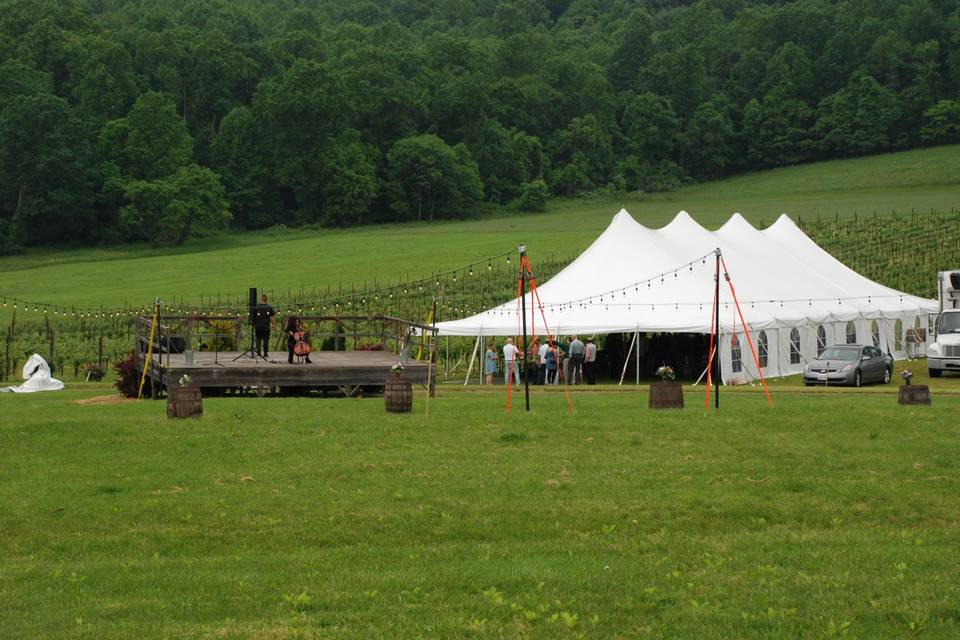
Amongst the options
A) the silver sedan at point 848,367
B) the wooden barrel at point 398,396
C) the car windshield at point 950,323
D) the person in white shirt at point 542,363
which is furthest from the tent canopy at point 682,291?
the wooden barrel at point 398,396

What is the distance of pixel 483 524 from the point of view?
45.6ft

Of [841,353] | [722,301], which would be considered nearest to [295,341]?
[722,301]

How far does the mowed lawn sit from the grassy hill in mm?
51189

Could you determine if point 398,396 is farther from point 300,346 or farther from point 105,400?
point 105,400

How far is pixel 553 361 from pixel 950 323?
1147 cm

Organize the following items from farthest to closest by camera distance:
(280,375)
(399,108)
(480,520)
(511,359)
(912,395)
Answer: (399,108) → (511,359) → (280,375) → (912,395) → (480,520)

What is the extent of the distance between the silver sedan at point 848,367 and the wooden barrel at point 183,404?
1921 cm

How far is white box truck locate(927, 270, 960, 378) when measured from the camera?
3691cm

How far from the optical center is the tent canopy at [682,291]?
36875 mm

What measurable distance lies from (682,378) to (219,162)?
8900 cm

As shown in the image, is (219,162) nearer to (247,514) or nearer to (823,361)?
(823,361)

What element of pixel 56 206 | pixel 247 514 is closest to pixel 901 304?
→ pixel 247 514

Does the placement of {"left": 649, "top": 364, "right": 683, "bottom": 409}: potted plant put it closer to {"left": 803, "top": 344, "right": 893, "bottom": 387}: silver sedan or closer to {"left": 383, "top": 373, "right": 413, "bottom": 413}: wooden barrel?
{"left": 383, "top": 373, "right": 413, "bottom": 413}: wooden barrel

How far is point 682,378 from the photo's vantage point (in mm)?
37500
